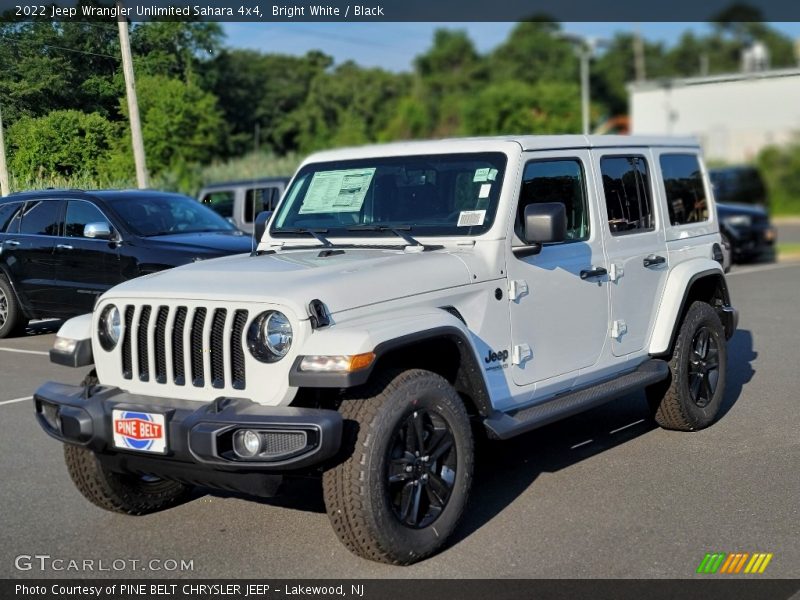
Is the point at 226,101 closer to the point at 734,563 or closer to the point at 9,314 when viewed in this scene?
the point at 9,314

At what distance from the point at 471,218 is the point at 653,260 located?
172 cm

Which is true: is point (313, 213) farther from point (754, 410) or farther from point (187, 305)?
point (754, 410)

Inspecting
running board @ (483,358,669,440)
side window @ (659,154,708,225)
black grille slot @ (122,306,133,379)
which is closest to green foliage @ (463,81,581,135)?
side window @ (659,154,708,225)

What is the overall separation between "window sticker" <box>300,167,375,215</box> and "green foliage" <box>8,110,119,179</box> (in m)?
2.82

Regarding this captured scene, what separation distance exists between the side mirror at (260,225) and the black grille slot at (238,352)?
1818mm

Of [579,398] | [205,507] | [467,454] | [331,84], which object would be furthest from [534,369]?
[331,84]

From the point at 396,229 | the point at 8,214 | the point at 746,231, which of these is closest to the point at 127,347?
the point at 396,229

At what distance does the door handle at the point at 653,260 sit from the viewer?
6617 mm

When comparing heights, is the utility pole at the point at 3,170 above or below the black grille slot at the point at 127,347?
above

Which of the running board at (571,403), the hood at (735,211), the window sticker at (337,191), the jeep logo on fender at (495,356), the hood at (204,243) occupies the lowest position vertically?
the hood at (735,211)

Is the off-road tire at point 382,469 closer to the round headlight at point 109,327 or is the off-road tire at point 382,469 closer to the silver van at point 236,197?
the round headlight at point 109,327

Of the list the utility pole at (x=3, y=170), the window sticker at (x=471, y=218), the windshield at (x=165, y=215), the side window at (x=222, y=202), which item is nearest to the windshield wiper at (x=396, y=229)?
the window sticker at (x=471, y=218)

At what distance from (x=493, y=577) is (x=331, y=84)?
83.2ft

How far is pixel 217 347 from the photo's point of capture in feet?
15.0
